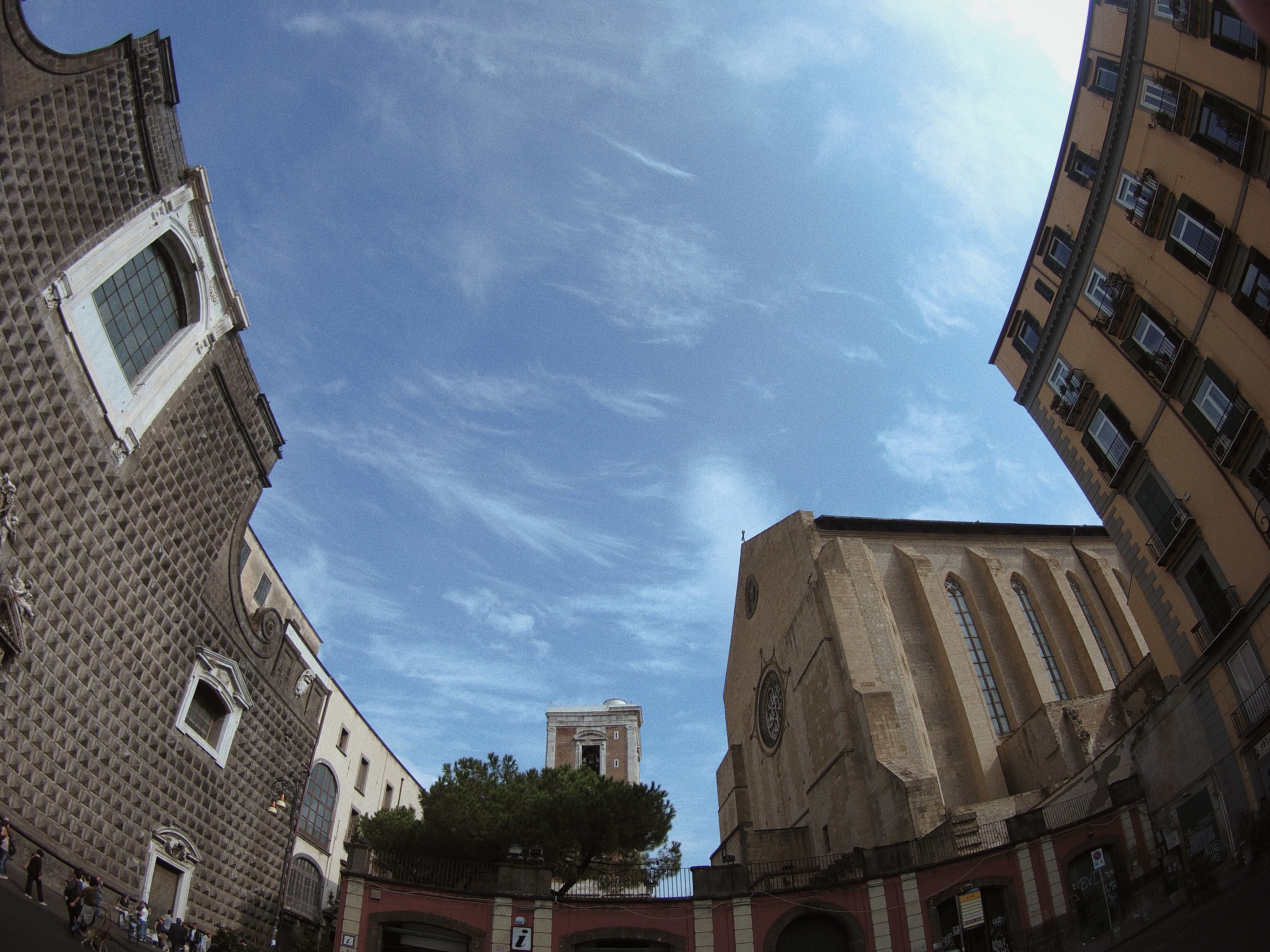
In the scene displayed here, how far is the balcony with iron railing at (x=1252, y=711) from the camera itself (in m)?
11.9

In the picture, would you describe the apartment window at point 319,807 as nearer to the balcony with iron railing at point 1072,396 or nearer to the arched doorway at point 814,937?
the arched doorway at point 814,937

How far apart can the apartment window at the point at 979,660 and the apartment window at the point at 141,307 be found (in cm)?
2493

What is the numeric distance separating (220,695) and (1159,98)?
24181mm

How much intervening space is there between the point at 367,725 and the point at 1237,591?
28.6 m

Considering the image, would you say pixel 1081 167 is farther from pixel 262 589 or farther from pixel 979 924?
pixel 262 589

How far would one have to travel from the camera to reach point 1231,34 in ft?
39.3

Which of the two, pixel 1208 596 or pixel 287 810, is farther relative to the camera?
pixel 287 810

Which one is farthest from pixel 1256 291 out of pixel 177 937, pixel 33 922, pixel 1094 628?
pixel 177 937

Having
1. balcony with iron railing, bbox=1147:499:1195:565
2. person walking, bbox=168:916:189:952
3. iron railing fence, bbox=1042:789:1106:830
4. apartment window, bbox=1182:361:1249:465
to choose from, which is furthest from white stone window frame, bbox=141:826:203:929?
apartment window, bbox=1182:361:1249:465

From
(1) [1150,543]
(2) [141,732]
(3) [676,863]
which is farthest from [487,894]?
(1) [1150,543]

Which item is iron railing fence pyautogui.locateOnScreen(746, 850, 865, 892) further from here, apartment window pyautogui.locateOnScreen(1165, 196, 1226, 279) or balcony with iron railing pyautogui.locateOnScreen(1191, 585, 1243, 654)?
apartment window pyautogui.locateOnScreen(1165, 196, 1226, 279)

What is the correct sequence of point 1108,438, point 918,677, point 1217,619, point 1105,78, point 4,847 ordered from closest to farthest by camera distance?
point 4,847 < point 1217,619 < point 1105,78 < point 1108,438 < point 918,677

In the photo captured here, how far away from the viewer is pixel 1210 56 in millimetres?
12570

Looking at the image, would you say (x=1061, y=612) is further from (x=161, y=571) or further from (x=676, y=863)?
(x=161, y=571)
